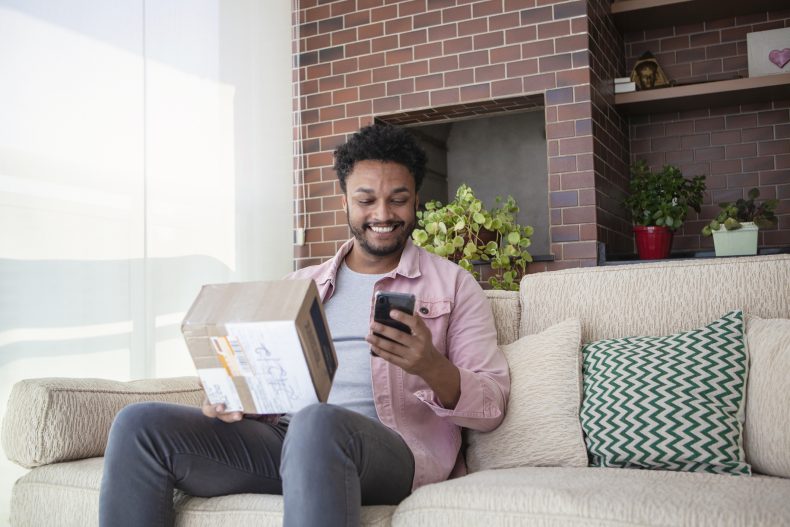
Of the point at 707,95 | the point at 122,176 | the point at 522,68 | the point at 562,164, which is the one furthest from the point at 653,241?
the point at 122,176

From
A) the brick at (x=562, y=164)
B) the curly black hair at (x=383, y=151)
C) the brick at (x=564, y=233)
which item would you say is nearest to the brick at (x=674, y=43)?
the brick at (x=562, y=164)

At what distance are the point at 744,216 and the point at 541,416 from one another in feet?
6.14

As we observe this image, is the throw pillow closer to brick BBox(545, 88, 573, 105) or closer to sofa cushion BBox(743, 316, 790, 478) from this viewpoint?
sofa cushion BBox(743, 316, 790, 478)

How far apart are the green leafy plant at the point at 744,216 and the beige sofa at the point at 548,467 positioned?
1263 mm

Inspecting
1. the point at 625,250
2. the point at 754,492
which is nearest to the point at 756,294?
the point at 754,492

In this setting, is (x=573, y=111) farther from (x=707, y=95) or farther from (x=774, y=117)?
(x=774, y=117)

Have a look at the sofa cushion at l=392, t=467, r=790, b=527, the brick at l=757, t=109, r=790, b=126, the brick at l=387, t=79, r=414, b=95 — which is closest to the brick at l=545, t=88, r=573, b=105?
the brick at l=387, t=79, r=414, b=95

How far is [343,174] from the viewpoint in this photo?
6.14 feet

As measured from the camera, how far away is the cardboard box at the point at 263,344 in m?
1.19

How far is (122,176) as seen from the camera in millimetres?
2559

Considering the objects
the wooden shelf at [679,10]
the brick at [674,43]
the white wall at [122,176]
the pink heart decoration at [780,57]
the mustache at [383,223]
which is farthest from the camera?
the brick at [674,43]

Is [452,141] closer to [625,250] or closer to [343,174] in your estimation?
[625,250]

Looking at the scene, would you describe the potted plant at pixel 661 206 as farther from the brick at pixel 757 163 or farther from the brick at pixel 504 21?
the brick at pixel 504 21

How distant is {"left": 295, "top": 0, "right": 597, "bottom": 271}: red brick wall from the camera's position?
128 inches
